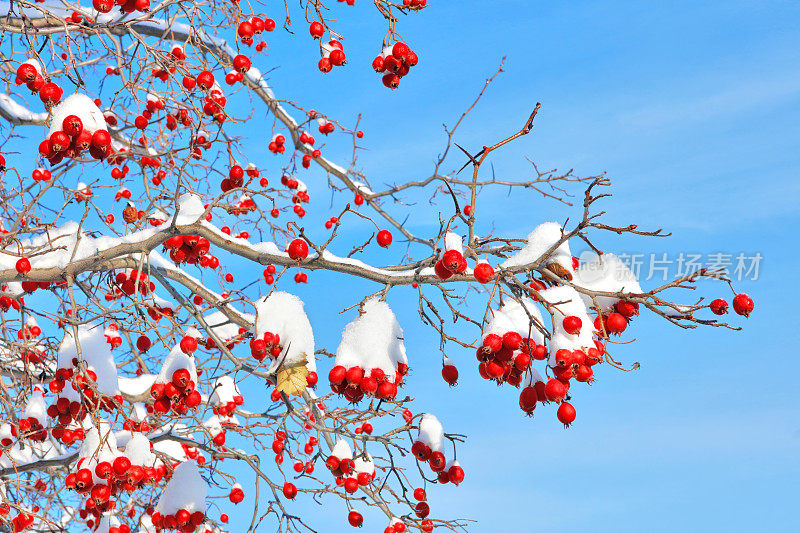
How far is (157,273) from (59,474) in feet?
9.24

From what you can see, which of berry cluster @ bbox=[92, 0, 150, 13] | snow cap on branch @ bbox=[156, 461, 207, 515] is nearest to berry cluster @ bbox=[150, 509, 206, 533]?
snow cap on branch @ bbox=[156, 461, 207, 515]

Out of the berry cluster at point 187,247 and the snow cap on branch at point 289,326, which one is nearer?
the snow cap on branch at point 289,326

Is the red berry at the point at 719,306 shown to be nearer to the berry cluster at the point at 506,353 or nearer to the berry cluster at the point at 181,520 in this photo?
the berry cluster at the point at 506,353

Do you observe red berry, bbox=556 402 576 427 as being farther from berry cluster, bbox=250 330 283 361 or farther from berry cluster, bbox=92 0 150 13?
berry cluster, bbox=92 0 150 13

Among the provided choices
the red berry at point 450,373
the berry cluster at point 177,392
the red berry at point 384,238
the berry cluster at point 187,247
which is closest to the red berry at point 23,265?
the berry cluster at point 187,247

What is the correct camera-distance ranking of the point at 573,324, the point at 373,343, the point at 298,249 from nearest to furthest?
the point at 573,324 → the point at 373,343 → the point at 298,249

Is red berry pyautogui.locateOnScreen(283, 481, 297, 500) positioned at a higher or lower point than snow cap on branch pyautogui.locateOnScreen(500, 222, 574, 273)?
lower

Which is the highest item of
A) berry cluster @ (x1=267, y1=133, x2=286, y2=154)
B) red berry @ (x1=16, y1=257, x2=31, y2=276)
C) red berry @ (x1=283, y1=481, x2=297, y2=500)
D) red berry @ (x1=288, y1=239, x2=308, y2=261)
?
berry cluster @ (x1=267, y1=133, x2=286, y2=154)

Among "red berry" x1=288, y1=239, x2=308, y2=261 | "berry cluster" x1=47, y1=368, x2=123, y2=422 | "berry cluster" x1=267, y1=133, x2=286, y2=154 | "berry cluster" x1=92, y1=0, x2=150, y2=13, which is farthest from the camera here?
"berry cluster" x1=267, y1=133, x2=286, y2=154

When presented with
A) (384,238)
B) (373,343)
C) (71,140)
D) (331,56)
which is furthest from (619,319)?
(331,56)

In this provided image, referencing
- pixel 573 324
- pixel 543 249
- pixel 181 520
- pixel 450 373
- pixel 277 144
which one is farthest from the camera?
pixel 277 144

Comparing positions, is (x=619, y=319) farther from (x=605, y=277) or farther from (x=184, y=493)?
(x=184, y=493)

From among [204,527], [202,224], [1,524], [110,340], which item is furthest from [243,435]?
[202,224]

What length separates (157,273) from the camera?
4.48 metres
